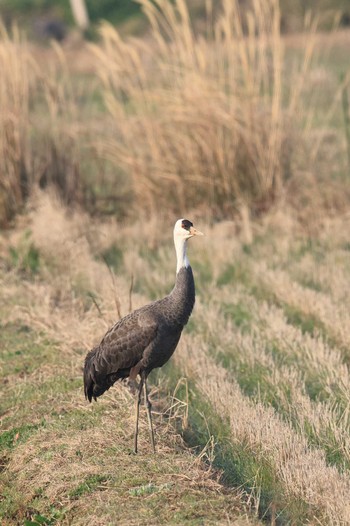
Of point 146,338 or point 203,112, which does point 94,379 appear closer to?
point 146,338

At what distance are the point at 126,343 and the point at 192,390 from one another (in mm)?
1623

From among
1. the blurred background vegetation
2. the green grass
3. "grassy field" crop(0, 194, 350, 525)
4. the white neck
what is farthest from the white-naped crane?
the blurred background vegetation

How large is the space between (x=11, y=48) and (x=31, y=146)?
151 centimetres

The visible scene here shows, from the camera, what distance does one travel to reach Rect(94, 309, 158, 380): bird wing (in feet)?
20.9

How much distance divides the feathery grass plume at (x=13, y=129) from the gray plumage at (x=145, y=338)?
7527 mm

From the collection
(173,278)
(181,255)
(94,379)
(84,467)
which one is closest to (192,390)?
(94,379)

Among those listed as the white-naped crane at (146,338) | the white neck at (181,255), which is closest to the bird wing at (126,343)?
the white-naped crane at (146,338)

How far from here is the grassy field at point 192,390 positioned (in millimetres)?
5848

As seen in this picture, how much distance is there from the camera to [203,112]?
525 inches

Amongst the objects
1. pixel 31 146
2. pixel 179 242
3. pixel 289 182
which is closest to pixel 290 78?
pixel 289 182

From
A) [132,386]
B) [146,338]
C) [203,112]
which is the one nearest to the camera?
[146,338]

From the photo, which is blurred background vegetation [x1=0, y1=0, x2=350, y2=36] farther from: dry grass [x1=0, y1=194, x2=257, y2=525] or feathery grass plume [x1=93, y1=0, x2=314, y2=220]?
dry grass [x1=0, y1=194, x2=257, y2=525]

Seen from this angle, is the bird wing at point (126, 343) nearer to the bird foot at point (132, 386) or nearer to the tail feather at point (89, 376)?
the tail feather at point (89, 376)

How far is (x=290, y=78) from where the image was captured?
1421 centimetres
